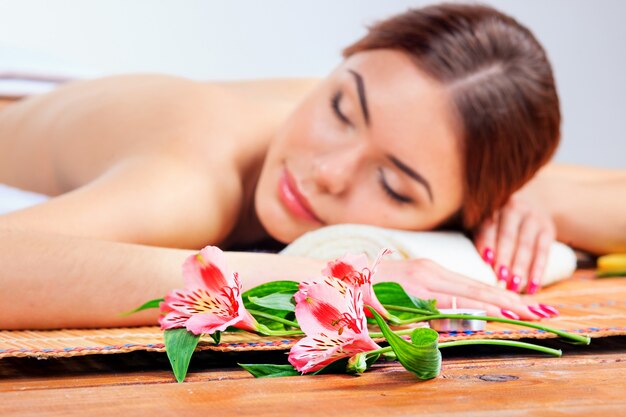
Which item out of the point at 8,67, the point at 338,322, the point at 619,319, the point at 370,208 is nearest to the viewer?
the point at 338,322

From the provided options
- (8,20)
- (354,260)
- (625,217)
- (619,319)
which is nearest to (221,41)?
(8,20)

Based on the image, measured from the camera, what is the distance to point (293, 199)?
1487 mm

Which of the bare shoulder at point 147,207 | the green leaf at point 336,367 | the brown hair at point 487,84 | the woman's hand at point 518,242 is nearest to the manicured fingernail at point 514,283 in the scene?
the woman's hand at point 518,242

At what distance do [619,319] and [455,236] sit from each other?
439mm

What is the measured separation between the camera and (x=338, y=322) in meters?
0.68

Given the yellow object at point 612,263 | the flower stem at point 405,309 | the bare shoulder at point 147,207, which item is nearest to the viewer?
the flower stem at point 405,309

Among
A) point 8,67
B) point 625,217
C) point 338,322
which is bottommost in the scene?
point 625,217

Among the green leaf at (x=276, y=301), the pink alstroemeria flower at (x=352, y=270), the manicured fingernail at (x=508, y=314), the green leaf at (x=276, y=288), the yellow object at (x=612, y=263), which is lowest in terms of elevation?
the yellow object at (x=612, y=263)

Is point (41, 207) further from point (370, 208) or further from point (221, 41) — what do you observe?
point (221, 41)

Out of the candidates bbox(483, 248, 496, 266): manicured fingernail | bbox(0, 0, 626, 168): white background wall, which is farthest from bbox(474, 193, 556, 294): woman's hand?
bbox(0, 0, 626, 168): white background wall

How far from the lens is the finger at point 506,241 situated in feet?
4.85

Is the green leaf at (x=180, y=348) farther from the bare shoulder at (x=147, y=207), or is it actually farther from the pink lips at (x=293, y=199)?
the pink lips at (x=293, y=199)

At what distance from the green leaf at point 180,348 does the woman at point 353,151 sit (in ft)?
1.52

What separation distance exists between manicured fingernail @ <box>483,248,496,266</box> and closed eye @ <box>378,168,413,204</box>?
165 mm
